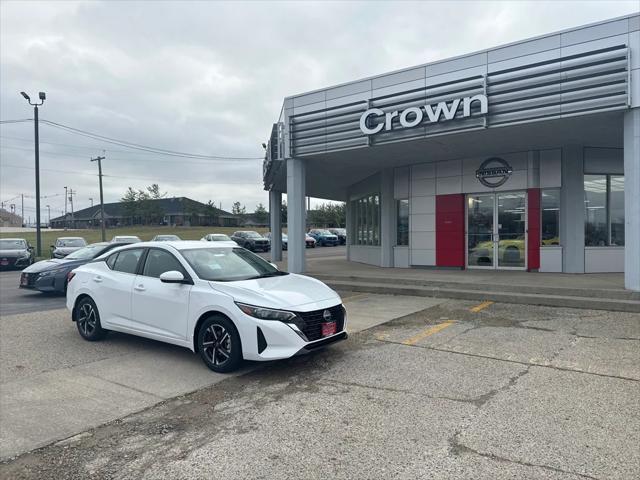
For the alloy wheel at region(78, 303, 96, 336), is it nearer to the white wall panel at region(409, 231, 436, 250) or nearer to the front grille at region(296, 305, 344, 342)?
the front grille at region(296, 305, 344, 342)

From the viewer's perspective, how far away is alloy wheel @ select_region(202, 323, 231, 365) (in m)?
5.54

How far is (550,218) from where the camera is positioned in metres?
13.2

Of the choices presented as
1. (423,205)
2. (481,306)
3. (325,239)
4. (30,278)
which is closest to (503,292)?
(481,306)

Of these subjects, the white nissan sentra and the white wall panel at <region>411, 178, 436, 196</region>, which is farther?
the white wall panel at <region>411, 178, 436, 196</region>

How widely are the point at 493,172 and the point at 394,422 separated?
11.2m

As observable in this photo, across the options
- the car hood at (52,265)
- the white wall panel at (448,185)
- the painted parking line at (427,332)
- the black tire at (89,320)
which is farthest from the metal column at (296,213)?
the black tire at (89,320)

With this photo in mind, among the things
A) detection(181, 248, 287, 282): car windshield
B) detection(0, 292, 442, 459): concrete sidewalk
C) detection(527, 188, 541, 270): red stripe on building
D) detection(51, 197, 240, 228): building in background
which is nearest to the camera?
detection(0, 292, 442, 459): concrete sidewalk

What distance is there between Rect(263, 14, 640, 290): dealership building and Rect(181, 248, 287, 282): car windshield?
6313 mm

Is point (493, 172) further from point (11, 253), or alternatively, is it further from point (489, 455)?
point (11, 253)

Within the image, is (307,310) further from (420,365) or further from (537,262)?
(537,262)

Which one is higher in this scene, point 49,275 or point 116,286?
point 116,286

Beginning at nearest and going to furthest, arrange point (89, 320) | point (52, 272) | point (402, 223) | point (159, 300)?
point (159, 300), point (89, 320), point (52, 272), point (402, 223)

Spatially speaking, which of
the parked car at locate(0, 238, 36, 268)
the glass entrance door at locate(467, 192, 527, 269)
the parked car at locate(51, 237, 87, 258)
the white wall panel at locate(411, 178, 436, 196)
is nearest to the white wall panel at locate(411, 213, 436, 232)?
the white wall panel at locate(411, 178, 436, 196)

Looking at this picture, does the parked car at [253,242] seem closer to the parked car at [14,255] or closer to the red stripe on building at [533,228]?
the parked car at [14,255]
